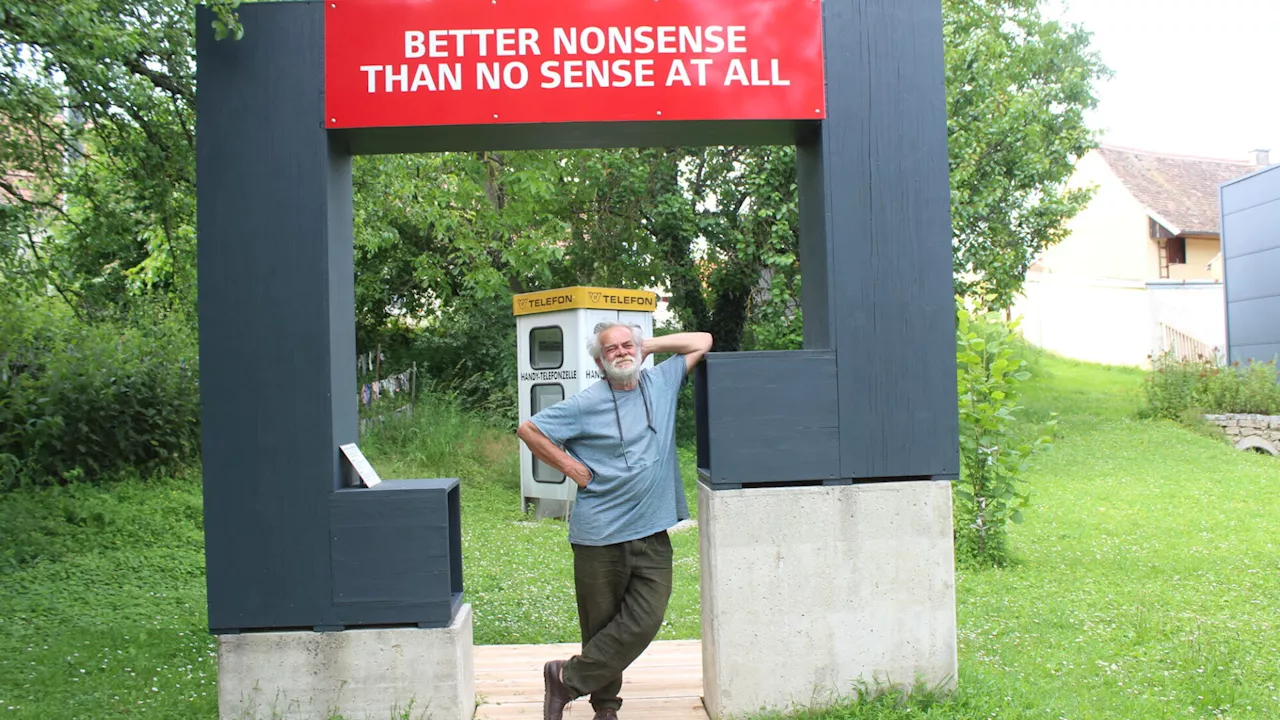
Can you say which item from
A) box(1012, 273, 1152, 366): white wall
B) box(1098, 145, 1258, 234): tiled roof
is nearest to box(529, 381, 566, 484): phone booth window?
box(1012, 273, 1152, 366): white wall

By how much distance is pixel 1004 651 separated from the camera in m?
6.11

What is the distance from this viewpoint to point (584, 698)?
532 cm

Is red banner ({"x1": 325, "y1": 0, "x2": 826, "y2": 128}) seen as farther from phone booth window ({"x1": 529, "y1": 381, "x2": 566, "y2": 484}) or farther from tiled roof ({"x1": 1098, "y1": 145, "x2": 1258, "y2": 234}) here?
tiled roof ({"x1": 1098, "y1": 145, "x2": 1258, "y2": 234})

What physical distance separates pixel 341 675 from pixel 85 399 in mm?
7598

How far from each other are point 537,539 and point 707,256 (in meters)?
9.05

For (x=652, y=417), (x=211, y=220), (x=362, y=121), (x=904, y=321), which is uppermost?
(x=362, y=121)

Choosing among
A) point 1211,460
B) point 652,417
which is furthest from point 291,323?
point 1211,460

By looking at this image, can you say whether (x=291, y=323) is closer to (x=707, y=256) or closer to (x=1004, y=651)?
(x=1004, y=651)

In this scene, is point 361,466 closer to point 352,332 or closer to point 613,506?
point 352,332

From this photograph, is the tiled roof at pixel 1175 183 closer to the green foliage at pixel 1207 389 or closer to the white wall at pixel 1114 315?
the white wall at pixel 1114 315

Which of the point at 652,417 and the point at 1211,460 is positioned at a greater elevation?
the point at 652,417

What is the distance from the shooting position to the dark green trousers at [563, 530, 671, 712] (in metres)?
4.50

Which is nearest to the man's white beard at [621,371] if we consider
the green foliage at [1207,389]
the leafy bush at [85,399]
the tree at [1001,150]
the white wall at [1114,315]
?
the leafy bush at [85,399]

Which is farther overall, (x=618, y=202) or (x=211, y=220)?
(x=618, y=202)
